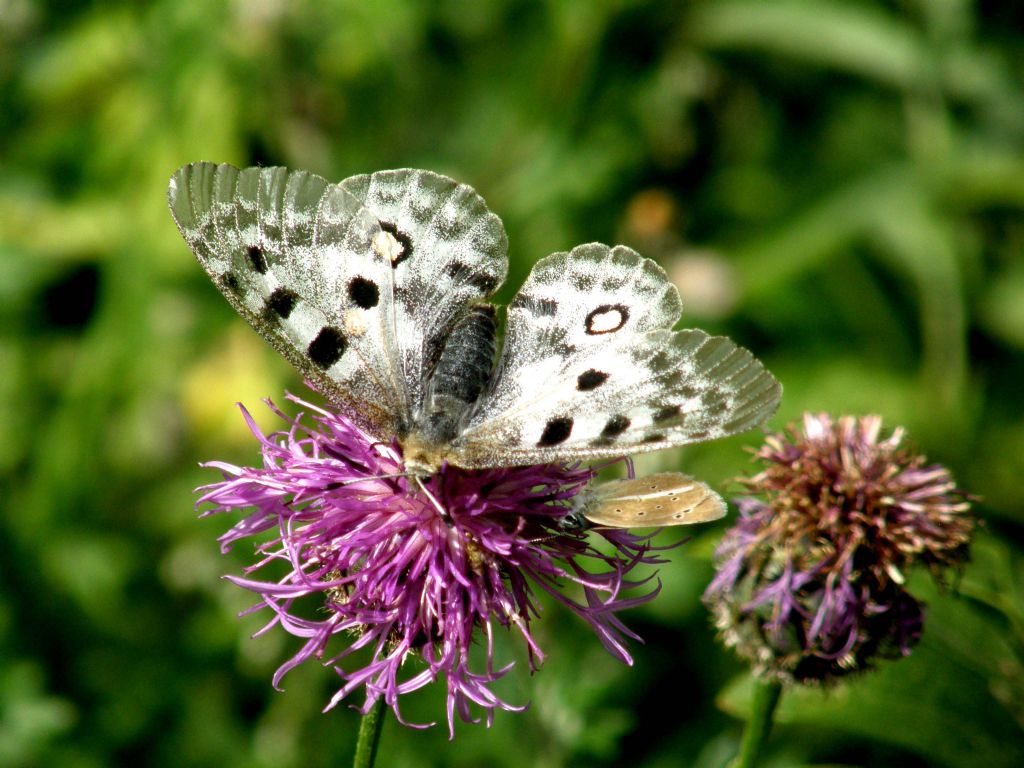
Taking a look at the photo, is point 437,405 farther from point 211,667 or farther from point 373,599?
point 211,667

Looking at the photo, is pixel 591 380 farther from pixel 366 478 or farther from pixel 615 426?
pixel 366 478

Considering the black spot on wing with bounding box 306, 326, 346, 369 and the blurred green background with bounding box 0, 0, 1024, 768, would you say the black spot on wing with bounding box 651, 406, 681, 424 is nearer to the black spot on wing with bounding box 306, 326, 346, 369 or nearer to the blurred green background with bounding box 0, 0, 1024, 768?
the black spot on wing with bounding box 306, 326, 346, 369

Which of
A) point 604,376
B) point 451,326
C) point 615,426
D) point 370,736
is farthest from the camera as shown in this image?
point 451,326

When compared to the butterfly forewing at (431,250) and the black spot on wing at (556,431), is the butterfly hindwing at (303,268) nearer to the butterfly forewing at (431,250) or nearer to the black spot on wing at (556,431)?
the butterfly forewing at (431,250)

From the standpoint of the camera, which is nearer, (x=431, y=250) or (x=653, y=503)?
(x=653, y=503)

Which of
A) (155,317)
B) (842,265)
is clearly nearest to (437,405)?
(155,317)

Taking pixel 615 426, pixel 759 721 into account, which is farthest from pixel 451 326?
pixel 759 721

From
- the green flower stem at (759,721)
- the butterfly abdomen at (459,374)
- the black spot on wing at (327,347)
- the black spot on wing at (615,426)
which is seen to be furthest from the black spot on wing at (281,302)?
the green flower stem at (759,721)
